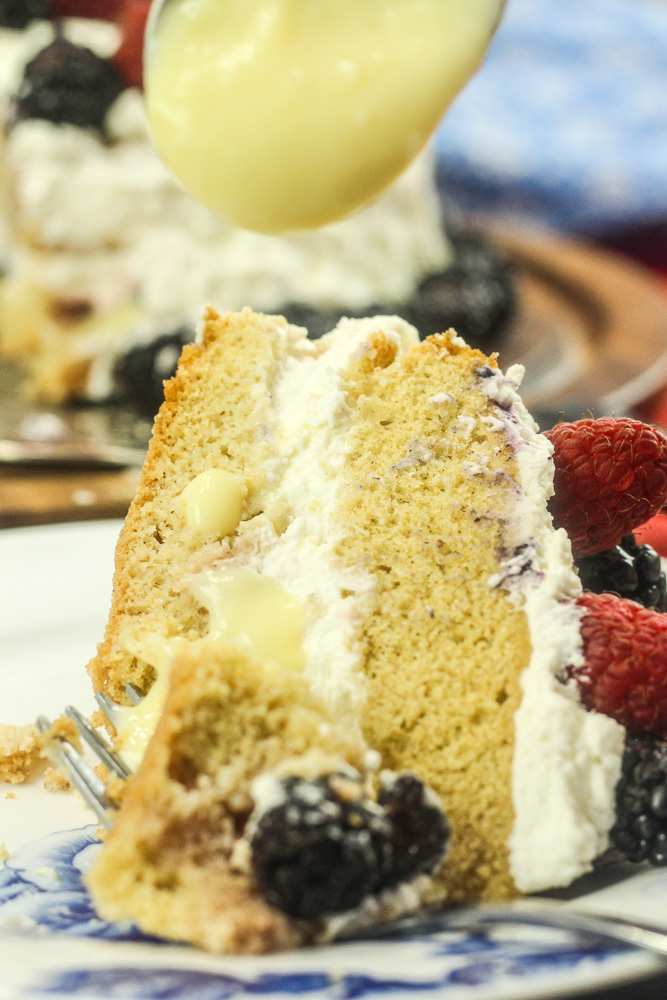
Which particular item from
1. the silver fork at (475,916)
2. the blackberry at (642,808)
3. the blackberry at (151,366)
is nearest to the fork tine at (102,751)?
the silver fork at (475,916)

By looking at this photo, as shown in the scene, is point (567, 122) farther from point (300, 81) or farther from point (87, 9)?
point (300, 81)

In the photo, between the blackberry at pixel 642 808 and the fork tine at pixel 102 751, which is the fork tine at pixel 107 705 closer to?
the fork tine at pixel 102 751

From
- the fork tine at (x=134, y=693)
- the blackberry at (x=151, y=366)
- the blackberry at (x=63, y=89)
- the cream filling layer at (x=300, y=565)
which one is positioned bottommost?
the fork tine at (x=134, y=693)

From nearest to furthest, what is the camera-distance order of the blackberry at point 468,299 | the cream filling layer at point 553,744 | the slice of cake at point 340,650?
the slice of cake at point 340,650
the cream filling layer at point 553,744
the blackberry at point 468,299

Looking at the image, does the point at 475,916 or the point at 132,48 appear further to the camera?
the point at 132,48

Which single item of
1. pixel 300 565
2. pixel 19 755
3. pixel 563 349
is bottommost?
pixel 19 755

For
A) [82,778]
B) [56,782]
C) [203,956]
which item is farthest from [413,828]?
[56,782]

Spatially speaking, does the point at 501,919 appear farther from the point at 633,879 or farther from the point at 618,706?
the point at 618,706
